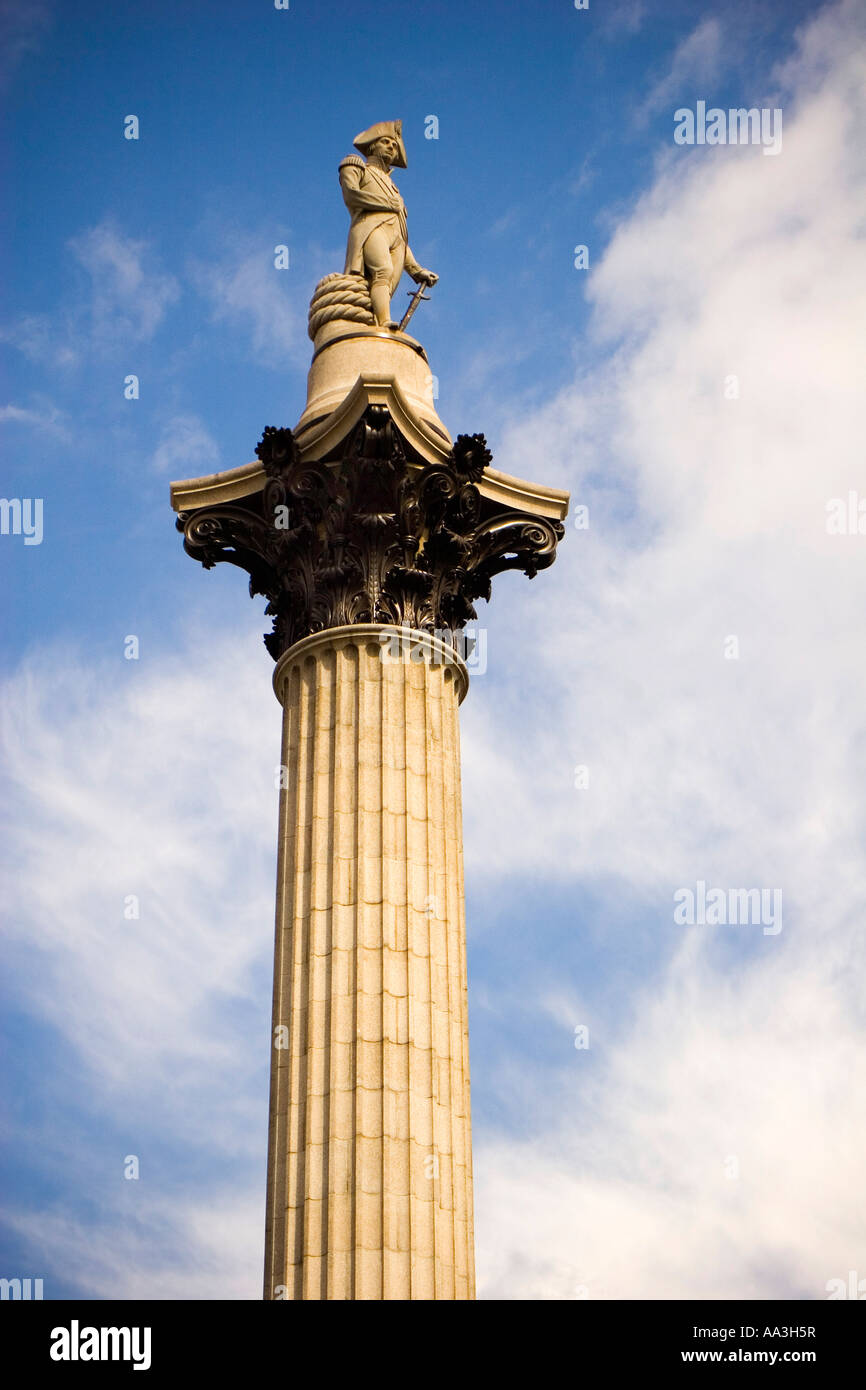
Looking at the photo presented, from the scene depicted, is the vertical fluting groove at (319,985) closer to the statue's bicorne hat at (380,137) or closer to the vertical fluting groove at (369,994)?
the vertical fluting groove at (369,994)

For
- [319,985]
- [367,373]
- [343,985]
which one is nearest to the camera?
[343,985]

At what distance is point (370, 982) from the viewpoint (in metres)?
23.0

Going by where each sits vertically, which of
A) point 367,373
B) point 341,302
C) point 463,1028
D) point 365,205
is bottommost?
point 463,1028

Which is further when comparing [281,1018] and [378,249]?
[378,249]

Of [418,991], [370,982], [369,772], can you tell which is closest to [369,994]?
[370,982]

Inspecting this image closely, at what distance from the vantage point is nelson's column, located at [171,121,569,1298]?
71.5 ft

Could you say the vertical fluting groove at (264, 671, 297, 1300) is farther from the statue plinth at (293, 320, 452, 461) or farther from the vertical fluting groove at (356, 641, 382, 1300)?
the statue plinth at (293, 320, 452, 461)

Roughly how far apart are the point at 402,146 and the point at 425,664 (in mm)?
11253

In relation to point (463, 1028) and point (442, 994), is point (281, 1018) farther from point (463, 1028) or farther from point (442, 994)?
point (463, 1028)

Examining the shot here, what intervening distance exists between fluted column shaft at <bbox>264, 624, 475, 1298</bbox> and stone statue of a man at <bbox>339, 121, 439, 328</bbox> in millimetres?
7895

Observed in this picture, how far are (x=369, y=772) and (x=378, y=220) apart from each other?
11264 mm
